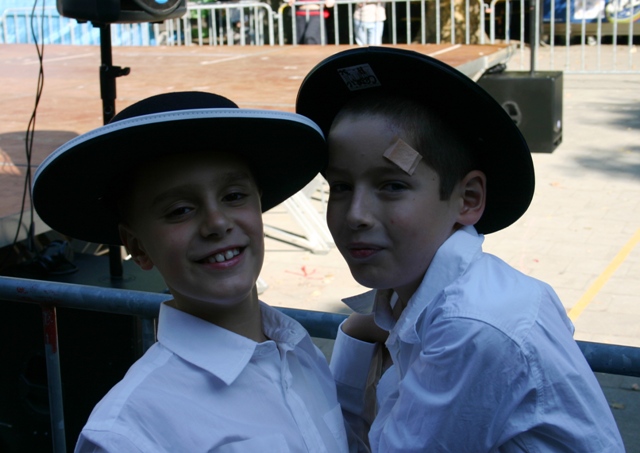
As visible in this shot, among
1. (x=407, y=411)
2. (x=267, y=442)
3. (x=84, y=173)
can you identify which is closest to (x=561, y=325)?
(x=407, y=411)

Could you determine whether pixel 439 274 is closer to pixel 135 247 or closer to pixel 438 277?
pixel 438 277

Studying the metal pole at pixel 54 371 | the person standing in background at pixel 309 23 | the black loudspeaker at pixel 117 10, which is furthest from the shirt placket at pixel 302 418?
the person standing in background at pixel 309 23

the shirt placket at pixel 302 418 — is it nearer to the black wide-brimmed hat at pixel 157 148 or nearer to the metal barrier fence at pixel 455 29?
the black wide-brimmed hat at pixel 157 148

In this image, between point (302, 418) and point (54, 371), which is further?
point (54, 371)

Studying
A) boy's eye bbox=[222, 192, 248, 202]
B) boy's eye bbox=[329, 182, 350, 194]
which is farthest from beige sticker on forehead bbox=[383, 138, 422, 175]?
boy's eye bbox=[222, 192, 248, 202]

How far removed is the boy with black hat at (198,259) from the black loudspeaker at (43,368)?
196cm

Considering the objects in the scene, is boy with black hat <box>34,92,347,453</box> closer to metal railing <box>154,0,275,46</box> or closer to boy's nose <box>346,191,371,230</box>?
boy's nose <box>346,191,371,230</box>

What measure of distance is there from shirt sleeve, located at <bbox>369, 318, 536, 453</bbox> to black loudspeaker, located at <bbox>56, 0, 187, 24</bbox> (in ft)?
10.8

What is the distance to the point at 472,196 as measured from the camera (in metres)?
1.70

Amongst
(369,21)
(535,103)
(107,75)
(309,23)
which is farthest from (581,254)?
(309,23)

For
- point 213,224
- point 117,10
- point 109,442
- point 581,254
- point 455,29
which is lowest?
point 581,254

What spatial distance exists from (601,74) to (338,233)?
1413 centimetres

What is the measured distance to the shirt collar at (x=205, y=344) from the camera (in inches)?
60.8

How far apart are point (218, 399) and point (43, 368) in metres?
2.52
